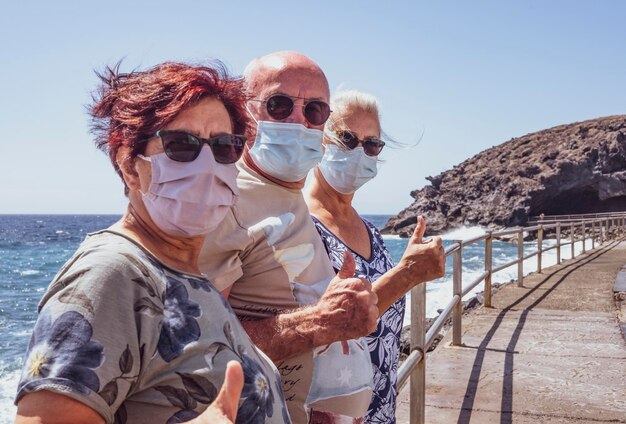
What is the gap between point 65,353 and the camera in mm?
904

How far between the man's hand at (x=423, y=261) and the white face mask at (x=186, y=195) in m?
0.84

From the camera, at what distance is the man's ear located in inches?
51.5

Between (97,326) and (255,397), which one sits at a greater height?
(97,326)

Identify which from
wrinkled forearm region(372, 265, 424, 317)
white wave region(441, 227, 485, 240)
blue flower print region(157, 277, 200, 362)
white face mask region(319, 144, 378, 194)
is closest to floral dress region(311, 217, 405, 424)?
wrinkled forearm region(372, 265, 424, 317)

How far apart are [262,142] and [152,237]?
69 centimetres

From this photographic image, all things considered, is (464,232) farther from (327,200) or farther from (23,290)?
(327,200)

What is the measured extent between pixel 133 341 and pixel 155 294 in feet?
0.34

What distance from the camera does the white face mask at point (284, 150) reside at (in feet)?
6.07

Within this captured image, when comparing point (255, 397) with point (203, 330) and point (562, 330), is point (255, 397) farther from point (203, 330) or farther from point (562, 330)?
point (562, 330)

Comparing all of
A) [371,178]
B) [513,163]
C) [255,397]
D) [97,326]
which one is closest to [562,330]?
[371,178]

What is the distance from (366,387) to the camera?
1778 millimetres

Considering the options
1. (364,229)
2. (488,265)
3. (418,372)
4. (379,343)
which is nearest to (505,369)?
(418,372)

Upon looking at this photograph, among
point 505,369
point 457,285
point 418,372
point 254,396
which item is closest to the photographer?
point 254,396

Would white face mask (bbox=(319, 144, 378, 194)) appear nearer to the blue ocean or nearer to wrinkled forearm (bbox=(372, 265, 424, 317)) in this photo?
wrinkled forearm (bbox=(372, 265, 424, 317))
